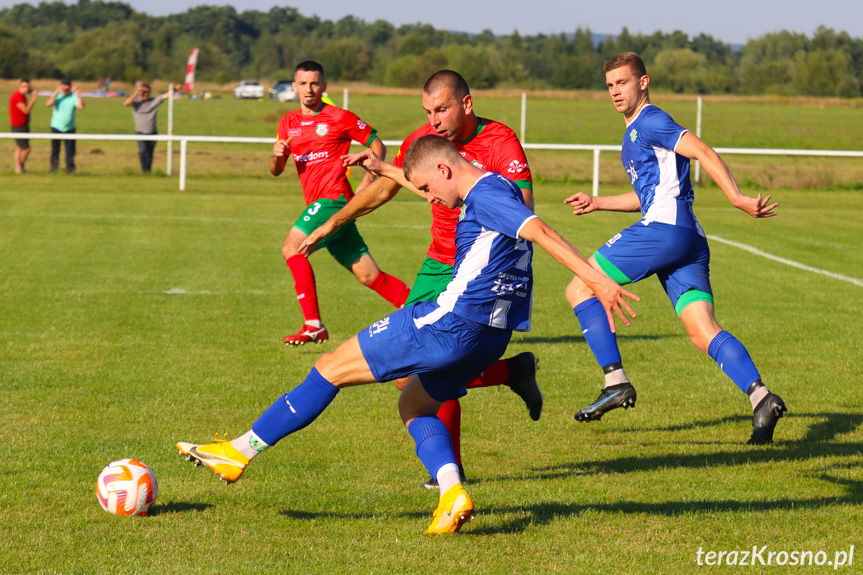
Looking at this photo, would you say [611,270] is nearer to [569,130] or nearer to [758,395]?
[758,395]

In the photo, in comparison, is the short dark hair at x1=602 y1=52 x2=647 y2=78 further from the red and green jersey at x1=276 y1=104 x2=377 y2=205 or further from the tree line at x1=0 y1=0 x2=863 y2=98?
the tree line at x1=0 y1=0 x2=863 y2=98

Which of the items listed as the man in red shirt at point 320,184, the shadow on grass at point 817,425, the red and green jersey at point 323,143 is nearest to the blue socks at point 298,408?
the shadow on grass at point 817,425

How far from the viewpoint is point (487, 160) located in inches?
201

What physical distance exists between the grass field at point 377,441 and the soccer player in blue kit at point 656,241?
0.63 meters

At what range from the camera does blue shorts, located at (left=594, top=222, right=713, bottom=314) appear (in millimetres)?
5348

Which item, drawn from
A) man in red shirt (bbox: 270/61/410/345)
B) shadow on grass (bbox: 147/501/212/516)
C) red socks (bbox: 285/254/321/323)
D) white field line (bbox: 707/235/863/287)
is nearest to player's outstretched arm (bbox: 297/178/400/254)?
shadow on grass (bbox: 147/501/212/516)

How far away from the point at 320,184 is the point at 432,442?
4621mm

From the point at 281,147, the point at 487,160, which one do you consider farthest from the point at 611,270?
the point at 281,147

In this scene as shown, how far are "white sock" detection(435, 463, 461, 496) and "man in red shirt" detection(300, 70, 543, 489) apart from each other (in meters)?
0.70

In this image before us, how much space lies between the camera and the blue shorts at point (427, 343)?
3988 mm

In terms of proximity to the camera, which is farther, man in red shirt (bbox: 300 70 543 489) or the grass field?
man in red shirt (bbox: 300 70 543 489)

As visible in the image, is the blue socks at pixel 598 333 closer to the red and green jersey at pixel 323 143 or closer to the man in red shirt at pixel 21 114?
the red and green jersey at pixel 323 143

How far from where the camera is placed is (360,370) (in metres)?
4.13

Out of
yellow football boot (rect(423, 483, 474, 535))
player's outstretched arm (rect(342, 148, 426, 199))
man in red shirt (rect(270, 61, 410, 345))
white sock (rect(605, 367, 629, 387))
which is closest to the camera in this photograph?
yellow football boot (rect(423, 483, 474, 535))
